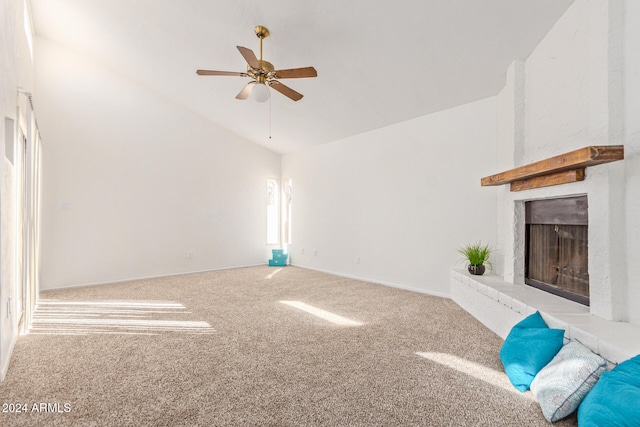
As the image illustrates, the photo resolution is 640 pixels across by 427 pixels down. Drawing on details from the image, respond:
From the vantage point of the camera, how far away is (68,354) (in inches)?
94.4

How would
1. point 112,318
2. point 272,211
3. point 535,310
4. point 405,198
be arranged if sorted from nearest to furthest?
point 535,310
point 112,318
point 405,198
point 272,211

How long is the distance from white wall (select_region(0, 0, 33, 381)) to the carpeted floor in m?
0.26

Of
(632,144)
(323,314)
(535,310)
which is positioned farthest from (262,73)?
(535,310)

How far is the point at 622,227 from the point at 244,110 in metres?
5.05

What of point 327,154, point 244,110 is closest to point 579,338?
point 327,154

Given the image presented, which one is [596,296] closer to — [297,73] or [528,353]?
[528,353]

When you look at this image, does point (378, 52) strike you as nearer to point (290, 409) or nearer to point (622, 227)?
point (622, 227)

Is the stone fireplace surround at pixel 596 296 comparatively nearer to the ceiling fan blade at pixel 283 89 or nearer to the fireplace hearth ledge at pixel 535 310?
the fireplace hearth ledge at pixel 535 310

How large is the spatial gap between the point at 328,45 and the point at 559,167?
248 centimetres

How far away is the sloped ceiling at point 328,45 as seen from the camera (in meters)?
2.77

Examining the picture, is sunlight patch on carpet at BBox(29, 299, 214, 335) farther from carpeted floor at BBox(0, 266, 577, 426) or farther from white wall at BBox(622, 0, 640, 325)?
white wall at BBox(622, 0, 640, 325)

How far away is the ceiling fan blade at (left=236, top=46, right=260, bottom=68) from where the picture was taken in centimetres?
263

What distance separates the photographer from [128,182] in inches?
204

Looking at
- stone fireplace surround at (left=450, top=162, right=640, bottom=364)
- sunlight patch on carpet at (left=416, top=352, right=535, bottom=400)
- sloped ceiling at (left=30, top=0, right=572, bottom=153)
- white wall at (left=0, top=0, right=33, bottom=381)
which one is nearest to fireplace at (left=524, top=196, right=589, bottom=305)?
stone fireplace surround at (left=450, top=162, right=640, bottom=364)
